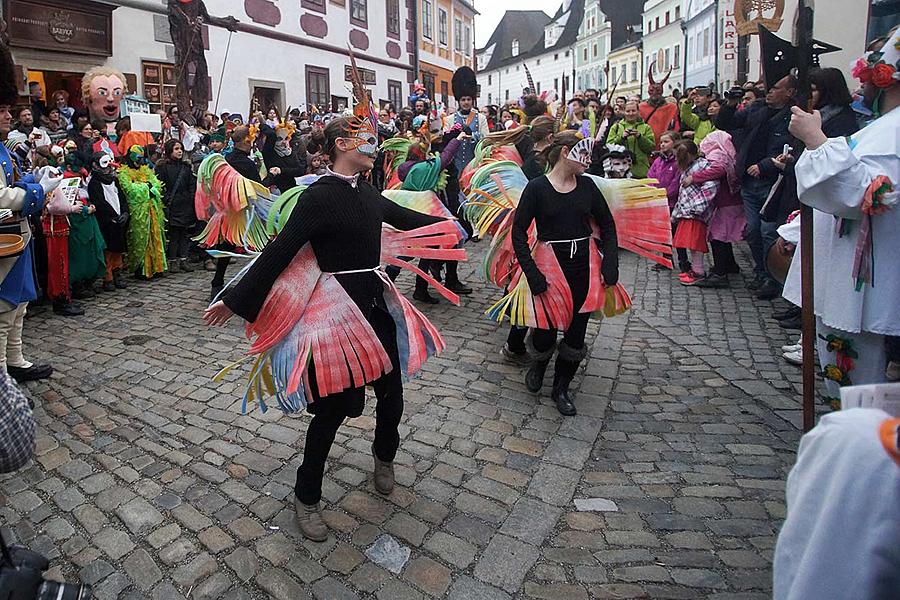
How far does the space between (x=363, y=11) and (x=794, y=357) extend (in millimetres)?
22183

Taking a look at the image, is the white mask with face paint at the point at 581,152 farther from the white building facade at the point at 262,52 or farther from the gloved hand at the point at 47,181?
the white building facade at the point at 262,52

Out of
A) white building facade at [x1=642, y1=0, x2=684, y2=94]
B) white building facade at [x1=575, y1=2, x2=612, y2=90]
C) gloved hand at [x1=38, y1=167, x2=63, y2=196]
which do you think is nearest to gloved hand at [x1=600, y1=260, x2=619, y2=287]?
gloved hand at [x1=38, y1=167, x2=63, y2=196]

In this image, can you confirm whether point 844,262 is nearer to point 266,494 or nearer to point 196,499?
point 266,494

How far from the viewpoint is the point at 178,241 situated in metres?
9.16

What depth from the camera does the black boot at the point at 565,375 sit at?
4.49 meters

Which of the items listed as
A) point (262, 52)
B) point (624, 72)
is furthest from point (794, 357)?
point (624, 72)

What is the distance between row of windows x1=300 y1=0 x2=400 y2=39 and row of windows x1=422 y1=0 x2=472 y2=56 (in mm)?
3126

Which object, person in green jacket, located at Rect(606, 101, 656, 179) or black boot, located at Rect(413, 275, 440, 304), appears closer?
black boot, located at Rect(413, 275, 440, 304)

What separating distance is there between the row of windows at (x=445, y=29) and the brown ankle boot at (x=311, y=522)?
2916 centimetres

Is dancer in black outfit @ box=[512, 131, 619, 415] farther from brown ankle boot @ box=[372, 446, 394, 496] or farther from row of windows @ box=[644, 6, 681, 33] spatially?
row of windows @ box=[644, 6, 681, 33]

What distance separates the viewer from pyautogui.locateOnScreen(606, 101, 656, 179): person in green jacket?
31.1 ft

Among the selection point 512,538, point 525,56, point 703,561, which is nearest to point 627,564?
point 703,561

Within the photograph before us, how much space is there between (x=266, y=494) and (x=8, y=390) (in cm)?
169

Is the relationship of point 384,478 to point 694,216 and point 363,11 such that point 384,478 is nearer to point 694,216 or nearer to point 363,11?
point 694,216
